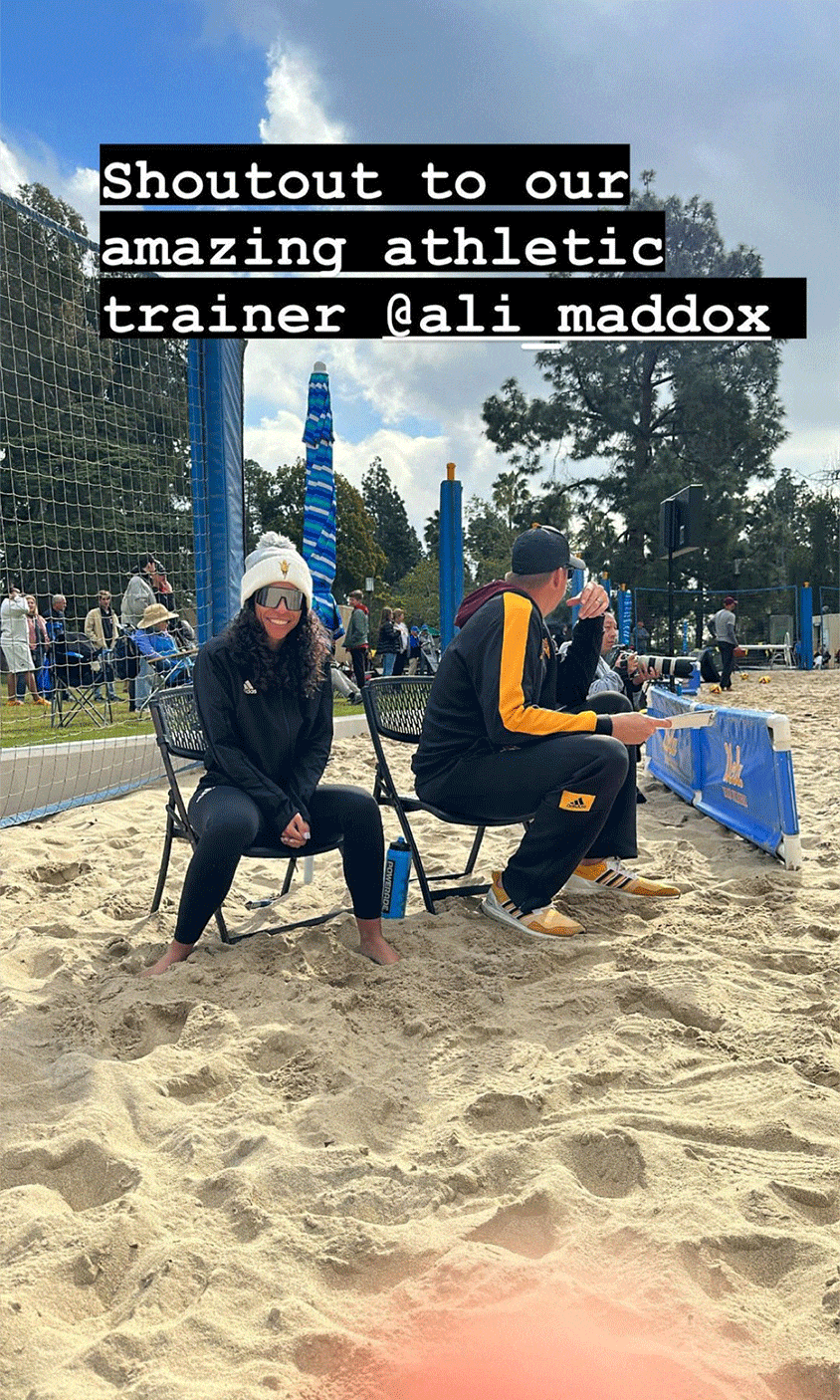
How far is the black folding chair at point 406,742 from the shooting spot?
11.7 ft

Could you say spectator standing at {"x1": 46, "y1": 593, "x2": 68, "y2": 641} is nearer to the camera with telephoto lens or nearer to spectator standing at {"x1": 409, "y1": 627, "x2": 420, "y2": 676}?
the camera with telephoto lens

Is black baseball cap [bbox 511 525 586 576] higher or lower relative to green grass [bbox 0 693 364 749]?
higher

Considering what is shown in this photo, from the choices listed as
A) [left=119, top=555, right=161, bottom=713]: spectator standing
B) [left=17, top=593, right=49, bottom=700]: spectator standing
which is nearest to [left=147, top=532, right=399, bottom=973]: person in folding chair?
[left=119, top=555, right=161, bottom=713]: spectator standing

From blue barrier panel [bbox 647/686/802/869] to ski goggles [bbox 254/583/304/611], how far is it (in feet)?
7.38

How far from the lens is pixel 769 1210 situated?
1843mm

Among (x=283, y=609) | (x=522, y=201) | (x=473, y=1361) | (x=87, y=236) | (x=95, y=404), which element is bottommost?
(x=473, y=1361)

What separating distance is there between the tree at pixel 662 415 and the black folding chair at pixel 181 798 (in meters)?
30.9

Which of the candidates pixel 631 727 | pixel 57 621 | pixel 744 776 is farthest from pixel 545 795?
pixel 57 621

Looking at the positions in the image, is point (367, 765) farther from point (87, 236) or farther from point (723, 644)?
point (723, 644)

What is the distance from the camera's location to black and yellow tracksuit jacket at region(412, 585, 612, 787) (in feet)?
10.9

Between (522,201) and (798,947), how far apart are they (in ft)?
17.7

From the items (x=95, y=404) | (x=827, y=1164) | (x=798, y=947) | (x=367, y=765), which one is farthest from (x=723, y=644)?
(x=827, y=1164)

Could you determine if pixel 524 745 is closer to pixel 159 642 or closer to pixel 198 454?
pixel 198 454

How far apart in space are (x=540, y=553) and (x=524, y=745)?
675 mm
